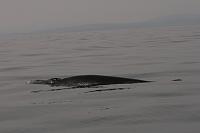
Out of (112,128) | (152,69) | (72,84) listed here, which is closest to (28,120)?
(112,128)

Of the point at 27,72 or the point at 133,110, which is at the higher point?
the point at 27,72

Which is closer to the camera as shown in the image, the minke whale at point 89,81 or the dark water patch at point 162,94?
the dark water patch at point 162,94

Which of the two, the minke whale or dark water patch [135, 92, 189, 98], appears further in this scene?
the minke whale

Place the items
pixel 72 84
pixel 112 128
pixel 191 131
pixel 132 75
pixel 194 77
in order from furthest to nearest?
pixel 132 75, pixel 194 77, pixel 72 84, pixel 112 128, pixel 191 131

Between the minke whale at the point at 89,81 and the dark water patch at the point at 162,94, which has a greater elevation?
the minke whale at the point at 89,81

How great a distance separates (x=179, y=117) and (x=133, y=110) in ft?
3.70

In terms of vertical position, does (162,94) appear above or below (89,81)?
below

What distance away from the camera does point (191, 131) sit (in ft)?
20.8

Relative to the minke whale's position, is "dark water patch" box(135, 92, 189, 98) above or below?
below

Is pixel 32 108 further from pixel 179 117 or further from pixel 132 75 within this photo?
pixel 132 75

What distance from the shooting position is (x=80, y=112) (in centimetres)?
824

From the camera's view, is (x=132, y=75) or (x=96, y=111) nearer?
(x=96, y=111)

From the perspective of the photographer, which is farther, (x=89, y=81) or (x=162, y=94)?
(x=89, y=81)

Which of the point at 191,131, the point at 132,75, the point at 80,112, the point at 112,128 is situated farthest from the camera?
the point at 132,75
